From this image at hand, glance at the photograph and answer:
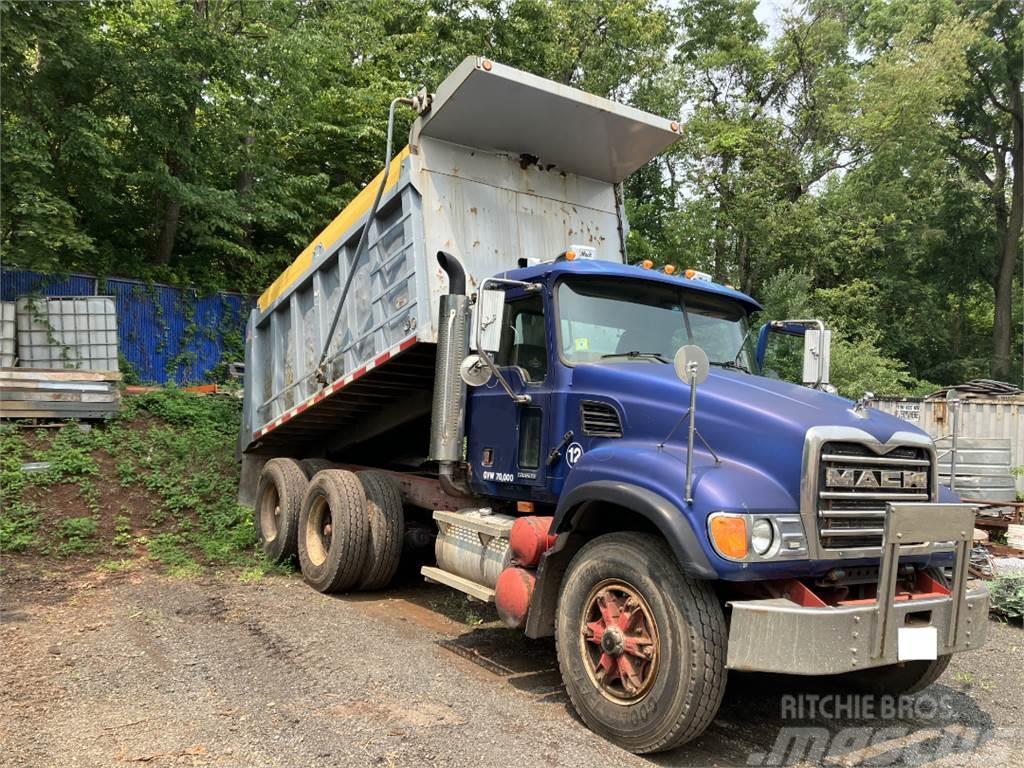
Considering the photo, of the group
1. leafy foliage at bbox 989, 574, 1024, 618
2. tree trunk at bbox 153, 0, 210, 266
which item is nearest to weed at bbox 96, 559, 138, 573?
leafy foliage at bbox 989, 574, 1024, 618

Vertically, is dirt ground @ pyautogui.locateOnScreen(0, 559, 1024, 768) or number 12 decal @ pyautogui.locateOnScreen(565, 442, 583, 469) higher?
number 12 decal @ pyautogui.locateOnScreen(565, 442, 583, 469)

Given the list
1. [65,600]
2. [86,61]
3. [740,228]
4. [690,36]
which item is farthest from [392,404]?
[690,36]

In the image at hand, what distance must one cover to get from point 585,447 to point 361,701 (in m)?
1.88

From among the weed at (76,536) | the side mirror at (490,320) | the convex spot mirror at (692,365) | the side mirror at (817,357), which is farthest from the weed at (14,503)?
the side mirror at (817,357)

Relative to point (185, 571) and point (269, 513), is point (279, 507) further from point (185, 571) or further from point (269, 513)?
point (185, 571)

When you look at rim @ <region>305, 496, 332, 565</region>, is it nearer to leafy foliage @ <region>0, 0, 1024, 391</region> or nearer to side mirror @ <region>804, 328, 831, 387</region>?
side mirror @ <region>804, 328, 831, 387</region>

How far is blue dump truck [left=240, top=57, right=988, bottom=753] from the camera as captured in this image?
3500 millimetres

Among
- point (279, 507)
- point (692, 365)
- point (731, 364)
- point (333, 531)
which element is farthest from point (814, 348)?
point (279, 507)

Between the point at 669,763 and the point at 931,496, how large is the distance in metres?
1.93

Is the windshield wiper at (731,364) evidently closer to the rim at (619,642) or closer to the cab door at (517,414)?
the cab door at (517,414)

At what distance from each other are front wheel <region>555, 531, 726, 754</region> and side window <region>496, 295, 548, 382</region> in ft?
4.40

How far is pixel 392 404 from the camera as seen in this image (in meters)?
7.14

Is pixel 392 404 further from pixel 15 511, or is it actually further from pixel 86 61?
pixel 86 61

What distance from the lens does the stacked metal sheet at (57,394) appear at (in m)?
9.40
